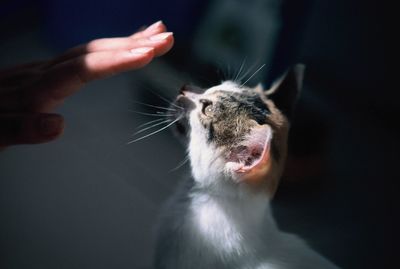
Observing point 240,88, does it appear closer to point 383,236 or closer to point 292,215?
point 292,215

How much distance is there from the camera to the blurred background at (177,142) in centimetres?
100

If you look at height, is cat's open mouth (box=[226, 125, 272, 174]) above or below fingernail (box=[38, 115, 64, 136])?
below

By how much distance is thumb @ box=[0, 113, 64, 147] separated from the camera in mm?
896

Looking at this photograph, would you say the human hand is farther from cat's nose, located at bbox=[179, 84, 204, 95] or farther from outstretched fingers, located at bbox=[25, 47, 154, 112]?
cat's nose, located at bbox=[179, 84, 204, 95]

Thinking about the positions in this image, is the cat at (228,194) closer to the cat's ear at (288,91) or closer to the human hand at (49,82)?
the cat's ear at (288,91)

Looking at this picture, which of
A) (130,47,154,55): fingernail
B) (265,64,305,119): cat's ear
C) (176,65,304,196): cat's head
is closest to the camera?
(130,47,154,55): fingernail

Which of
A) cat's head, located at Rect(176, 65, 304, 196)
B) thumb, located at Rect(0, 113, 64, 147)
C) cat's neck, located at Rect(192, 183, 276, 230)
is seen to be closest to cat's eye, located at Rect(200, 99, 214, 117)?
cat's head, located at Rect(176, 65, 304, 196)

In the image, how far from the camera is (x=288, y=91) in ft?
3.69

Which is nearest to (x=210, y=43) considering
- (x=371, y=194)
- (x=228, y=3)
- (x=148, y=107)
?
(x=228, y=3)

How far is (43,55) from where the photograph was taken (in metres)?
0.98

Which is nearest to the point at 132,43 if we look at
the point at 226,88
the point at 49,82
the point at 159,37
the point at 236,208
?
the point at 159,37

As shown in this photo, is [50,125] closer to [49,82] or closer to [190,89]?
[49,82]

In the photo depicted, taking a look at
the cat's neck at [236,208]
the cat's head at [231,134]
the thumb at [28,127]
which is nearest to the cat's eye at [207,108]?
the cat's head at [231,134]

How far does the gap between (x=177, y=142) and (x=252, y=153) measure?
169 millimetres
